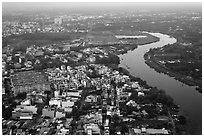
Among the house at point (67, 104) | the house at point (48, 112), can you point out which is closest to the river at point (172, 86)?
the house at point (67, 104)

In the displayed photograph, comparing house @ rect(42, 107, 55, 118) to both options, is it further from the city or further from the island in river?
the island in river

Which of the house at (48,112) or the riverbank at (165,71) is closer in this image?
the house at (48,112)

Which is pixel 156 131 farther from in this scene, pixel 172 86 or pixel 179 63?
pixel 179 63

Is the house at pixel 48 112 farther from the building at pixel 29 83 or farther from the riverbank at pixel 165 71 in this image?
the riverbank at pixel 165 71

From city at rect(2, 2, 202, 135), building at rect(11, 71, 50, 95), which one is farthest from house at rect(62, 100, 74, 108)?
building at rect(11, 71, 50, 95)

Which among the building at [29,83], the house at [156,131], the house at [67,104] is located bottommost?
the house at [156,131]
